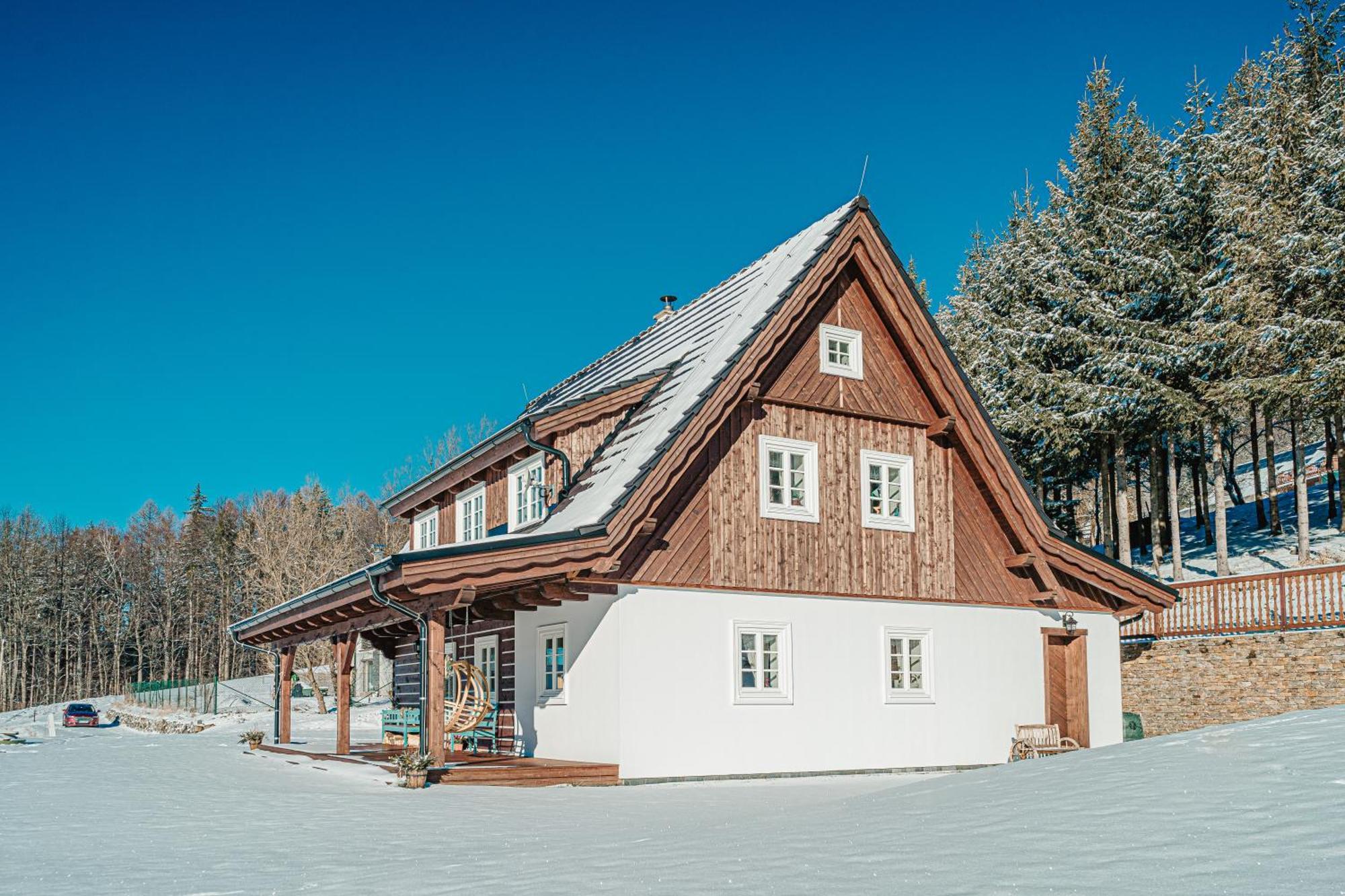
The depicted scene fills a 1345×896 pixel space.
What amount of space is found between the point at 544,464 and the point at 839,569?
5181 millimetres

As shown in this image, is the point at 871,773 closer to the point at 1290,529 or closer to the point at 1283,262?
the point at 1283,262

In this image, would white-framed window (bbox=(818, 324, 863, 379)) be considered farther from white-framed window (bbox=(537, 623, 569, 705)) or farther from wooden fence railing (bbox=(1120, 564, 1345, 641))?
wooden fence railing (bbox=(1120, 564, 1345, 641))

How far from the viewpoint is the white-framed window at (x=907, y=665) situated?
57.6 ft

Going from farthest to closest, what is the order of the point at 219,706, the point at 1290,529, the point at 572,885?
the point at 219,706 → the point at 1290,529 → the point at 572,885

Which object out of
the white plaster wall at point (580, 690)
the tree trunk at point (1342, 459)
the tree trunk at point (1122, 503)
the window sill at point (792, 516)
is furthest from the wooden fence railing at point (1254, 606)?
the white plaster wall at point (580, 690)

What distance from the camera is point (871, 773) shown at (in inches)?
670

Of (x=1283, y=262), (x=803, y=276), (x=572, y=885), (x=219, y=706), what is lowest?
(x=219, y=706)

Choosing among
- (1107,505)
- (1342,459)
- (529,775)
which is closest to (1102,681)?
(529,775)

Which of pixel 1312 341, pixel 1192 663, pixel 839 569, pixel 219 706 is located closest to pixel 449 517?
pixel 839 569

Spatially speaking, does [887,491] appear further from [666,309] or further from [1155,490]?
[1155,490]

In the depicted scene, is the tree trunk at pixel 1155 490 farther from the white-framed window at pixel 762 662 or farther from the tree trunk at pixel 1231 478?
the white-framed window at pixel 762 662

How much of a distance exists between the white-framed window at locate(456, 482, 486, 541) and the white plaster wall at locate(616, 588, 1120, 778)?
6954 millimetres

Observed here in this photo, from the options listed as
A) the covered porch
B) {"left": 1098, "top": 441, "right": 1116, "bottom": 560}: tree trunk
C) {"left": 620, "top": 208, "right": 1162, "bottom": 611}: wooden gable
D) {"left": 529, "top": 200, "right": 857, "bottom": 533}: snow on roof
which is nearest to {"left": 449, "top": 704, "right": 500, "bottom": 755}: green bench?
the covered porch

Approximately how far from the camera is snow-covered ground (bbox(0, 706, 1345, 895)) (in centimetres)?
676
